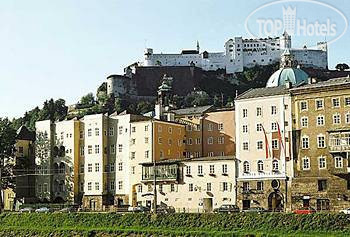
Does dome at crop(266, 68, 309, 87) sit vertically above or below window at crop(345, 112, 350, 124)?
above

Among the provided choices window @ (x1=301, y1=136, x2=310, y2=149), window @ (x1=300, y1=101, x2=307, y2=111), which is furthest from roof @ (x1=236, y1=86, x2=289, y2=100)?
window @ (x1=301, y1=136, x2=310, y2=149)

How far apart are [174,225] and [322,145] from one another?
1977cm

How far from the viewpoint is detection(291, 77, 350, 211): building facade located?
2753 inches

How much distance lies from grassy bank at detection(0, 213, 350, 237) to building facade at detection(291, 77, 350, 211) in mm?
14297

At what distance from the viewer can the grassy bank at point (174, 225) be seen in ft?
183

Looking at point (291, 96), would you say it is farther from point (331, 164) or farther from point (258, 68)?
point (258, 68)

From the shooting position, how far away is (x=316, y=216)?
2215 inches

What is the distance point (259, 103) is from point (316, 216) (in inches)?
928

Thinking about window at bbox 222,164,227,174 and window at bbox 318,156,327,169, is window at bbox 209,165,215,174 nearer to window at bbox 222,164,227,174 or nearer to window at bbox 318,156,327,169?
window at bbox 222,164,227,174

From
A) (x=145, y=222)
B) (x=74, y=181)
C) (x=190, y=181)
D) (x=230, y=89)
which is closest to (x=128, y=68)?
(x=230, y=89)

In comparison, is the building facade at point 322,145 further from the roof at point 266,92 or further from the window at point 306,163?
the roof at point 266,92

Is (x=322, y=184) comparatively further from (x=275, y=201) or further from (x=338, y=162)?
(x=275, y=201)

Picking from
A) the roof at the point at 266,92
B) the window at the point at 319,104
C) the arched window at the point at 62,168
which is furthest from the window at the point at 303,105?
the arched window at the point at 62,168

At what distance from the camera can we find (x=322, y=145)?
7200cm
